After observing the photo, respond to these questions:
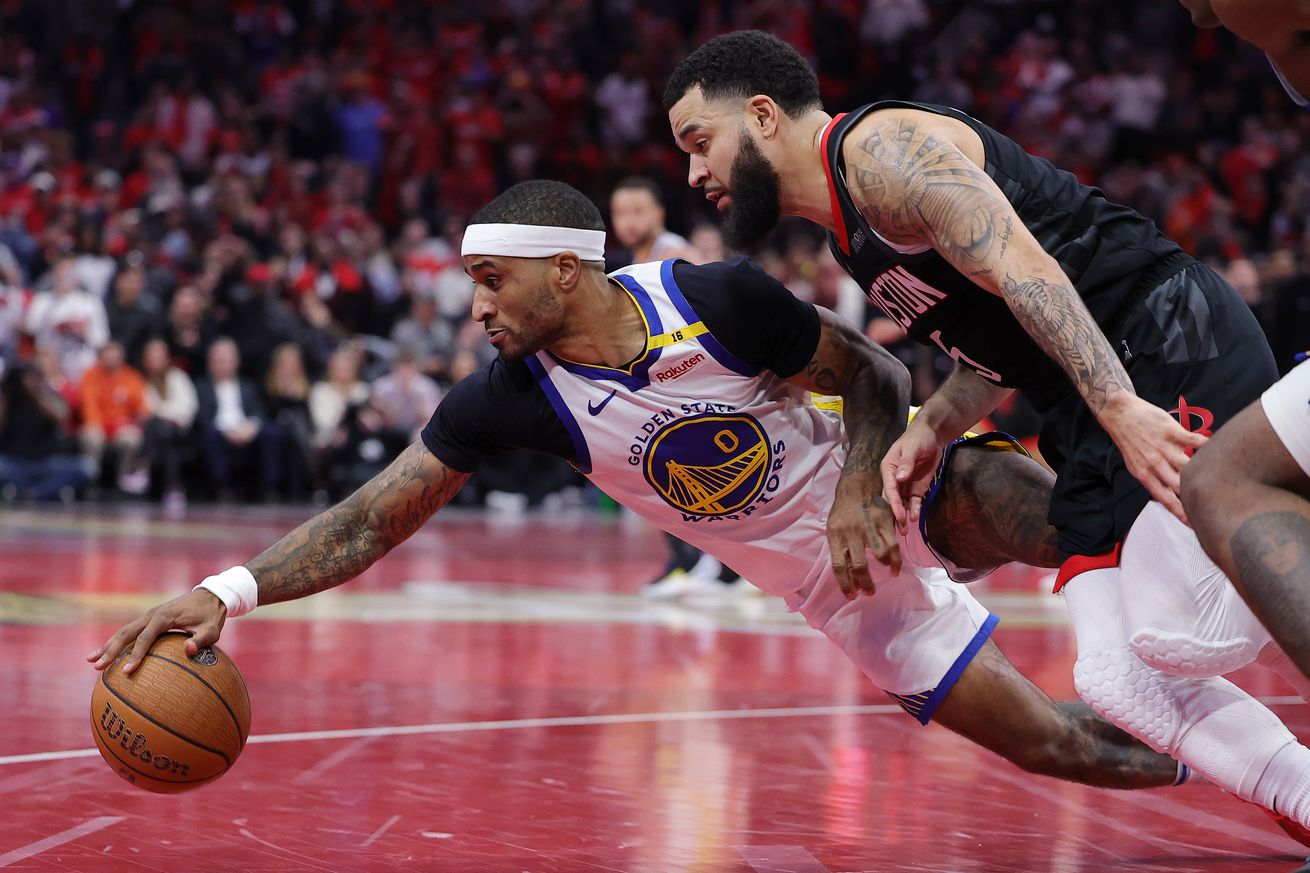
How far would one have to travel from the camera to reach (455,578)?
9.66m

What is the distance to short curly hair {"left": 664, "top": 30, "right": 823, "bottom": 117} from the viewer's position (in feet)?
12.5

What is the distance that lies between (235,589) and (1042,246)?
6.72 ft

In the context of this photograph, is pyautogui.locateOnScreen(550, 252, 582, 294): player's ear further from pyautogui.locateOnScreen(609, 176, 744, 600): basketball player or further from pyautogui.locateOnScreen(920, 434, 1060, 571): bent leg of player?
pyautogui.locateOnScreen(609, 176, 744, 600): basketball player

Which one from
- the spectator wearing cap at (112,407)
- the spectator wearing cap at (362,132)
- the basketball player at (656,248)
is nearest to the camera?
the basketball player at (656,248)

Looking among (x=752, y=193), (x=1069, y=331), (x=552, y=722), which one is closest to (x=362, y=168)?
(x=552, y=722)

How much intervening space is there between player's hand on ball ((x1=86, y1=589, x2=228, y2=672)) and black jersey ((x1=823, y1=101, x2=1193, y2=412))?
1.73 meters

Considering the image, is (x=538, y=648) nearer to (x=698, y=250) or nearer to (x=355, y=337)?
(x=698, y=250)

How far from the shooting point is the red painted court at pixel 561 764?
12.6 feet

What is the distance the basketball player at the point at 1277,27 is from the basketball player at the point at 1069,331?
25.9 inches

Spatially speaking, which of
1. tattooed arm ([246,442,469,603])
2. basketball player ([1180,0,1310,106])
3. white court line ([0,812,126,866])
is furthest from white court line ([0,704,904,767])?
basketball player ([1180,0,1310,106])

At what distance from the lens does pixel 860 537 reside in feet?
12.4

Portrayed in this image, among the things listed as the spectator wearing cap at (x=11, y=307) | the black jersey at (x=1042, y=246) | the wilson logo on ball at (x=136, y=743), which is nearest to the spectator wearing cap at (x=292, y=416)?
the spectator wearing cap at (x=11, y=307)

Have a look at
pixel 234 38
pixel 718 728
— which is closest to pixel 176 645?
pixel 718 728

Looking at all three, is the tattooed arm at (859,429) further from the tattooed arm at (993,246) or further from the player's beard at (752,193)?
the tattooed arm at (993,246)
